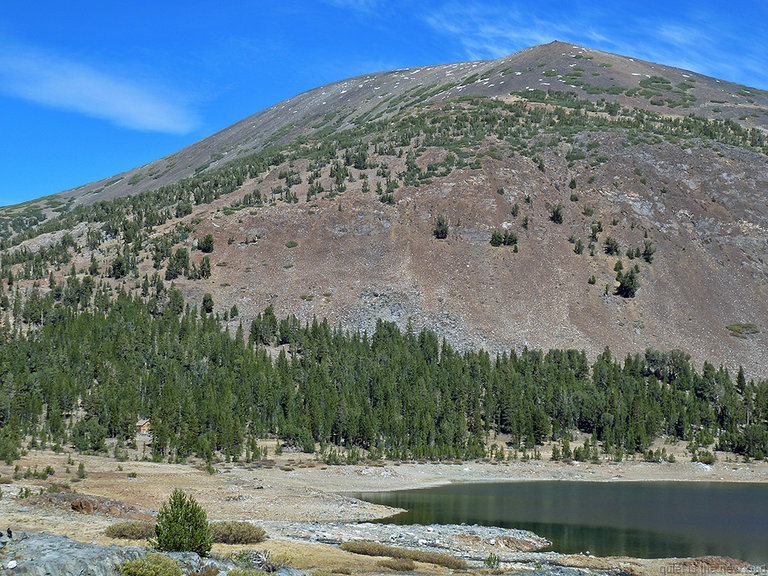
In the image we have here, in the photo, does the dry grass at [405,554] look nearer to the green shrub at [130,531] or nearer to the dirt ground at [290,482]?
the dirt ground at [290,482]

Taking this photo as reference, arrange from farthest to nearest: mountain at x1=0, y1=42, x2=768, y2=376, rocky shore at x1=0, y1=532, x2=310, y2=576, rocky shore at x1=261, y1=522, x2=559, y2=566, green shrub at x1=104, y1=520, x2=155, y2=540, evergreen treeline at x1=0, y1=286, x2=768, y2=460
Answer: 1. mountain at x1=0, y1=42, x2=768, y2=376
2. evergreen treeline at x1=0, y1=286, x2=768, y2=460
3. rocky shore at x1=261, y1=522, x2=559, y2=566
4. green shrub at x1=104, y1=520, x2=155, y2=540
5. rocky shore at x1=0, y1=532, x2=310, y2=576

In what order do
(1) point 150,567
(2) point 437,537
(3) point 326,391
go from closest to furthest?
(1) point 150,567, (2) point 437,537, (3) point 326,391

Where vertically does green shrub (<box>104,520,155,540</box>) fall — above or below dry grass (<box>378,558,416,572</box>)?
above

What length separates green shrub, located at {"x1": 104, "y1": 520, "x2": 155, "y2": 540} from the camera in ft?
91.2

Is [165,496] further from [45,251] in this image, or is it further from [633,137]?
[633,137]

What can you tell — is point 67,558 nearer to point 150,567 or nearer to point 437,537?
point 150,567

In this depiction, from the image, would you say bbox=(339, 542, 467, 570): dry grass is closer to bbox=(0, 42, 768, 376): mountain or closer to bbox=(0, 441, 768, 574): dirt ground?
bbox=(0, 441, 768, 574): dirt ground

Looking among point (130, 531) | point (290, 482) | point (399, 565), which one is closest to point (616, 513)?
point (290, 482)

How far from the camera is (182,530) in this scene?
76.0 ft

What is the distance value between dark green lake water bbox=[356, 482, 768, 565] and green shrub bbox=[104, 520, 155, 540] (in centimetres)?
1832

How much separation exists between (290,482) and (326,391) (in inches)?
1023

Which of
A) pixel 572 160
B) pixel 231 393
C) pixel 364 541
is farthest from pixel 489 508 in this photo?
pixel 572 160

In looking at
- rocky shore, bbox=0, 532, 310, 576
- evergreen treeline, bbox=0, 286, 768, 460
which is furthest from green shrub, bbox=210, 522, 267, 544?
evergreen treeline, bbox=0, 286, 768, 460

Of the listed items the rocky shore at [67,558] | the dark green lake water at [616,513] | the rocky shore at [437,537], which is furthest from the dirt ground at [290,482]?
the rocky shore at [67,558]
